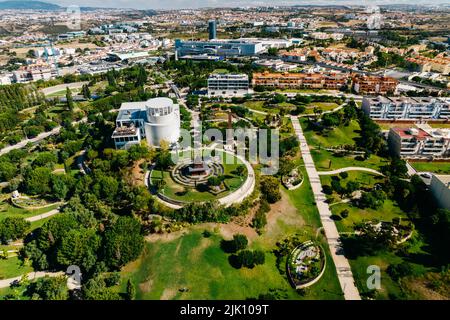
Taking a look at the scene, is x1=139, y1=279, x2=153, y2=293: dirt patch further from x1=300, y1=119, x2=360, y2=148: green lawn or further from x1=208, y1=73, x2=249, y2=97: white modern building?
x1=208, y1=73, x2=249, y2=97: white modern building

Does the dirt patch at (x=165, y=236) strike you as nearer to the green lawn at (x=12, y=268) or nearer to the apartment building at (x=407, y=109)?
the green lawn at (x=12, y=268)

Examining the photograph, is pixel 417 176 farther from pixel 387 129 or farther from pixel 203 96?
pixel 203 96

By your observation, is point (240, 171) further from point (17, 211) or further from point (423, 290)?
point (17, 211)

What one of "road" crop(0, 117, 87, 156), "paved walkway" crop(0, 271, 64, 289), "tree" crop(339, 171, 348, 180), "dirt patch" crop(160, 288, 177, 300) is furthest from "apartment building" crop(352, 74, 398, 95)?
"paved walkway" crop(0, 271, 64, 289)

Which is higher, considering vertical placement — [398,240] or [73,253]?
[73,253]

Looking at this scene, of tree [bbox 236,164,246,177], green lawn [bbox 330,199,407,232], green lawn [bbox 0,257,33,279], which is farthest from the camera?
tree [bbox 236,164,246,177]
